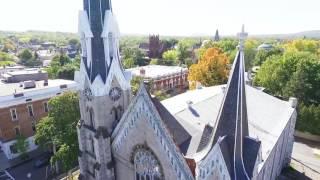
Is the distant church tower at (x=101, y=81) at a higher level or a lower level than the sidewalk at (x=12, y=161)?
higher

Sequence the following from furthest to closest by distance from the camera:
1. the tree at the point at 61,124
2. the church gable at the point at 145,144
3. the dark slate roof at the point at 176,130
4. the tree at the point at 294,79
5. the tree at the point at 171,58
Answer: the tree at the point at 171,58 → the tree at the point at 294,79 → the tree at the point at 61,124 → the dark slate roof at the point at 176,130 → the church gable at the point at 145,144

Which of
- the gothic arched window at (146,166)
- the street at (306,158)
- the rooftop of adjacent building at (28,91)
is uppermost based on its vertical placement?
the rooftop of adjacent building at (28,91)

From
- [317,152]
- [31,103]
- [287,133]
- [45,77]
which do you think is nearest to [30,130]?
[31,103]

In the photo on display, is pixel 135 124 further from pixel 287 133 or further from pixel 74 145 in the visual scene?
pixel 287 133

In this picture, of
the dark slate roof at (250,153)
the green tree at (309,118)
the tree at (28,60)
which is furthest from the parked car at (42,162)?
the tree at (28,60)

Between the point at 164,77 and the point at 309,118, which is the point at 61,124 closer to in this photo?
the point at 164,77

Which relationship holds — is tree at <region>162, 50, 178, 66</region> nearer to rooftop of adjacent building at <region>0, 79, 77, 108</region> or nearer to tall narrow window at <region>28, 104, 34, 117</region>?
rooftop of adjacent building at <region>0, 79, 77, 108</region>

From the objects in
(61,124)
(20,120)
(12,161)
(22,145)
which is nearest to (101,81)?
(61,124)

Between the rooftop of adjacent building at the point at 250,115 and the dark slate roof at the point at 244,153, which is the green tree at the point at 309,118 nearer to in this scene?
the rooftop of adjacent building at the point at 250,115
